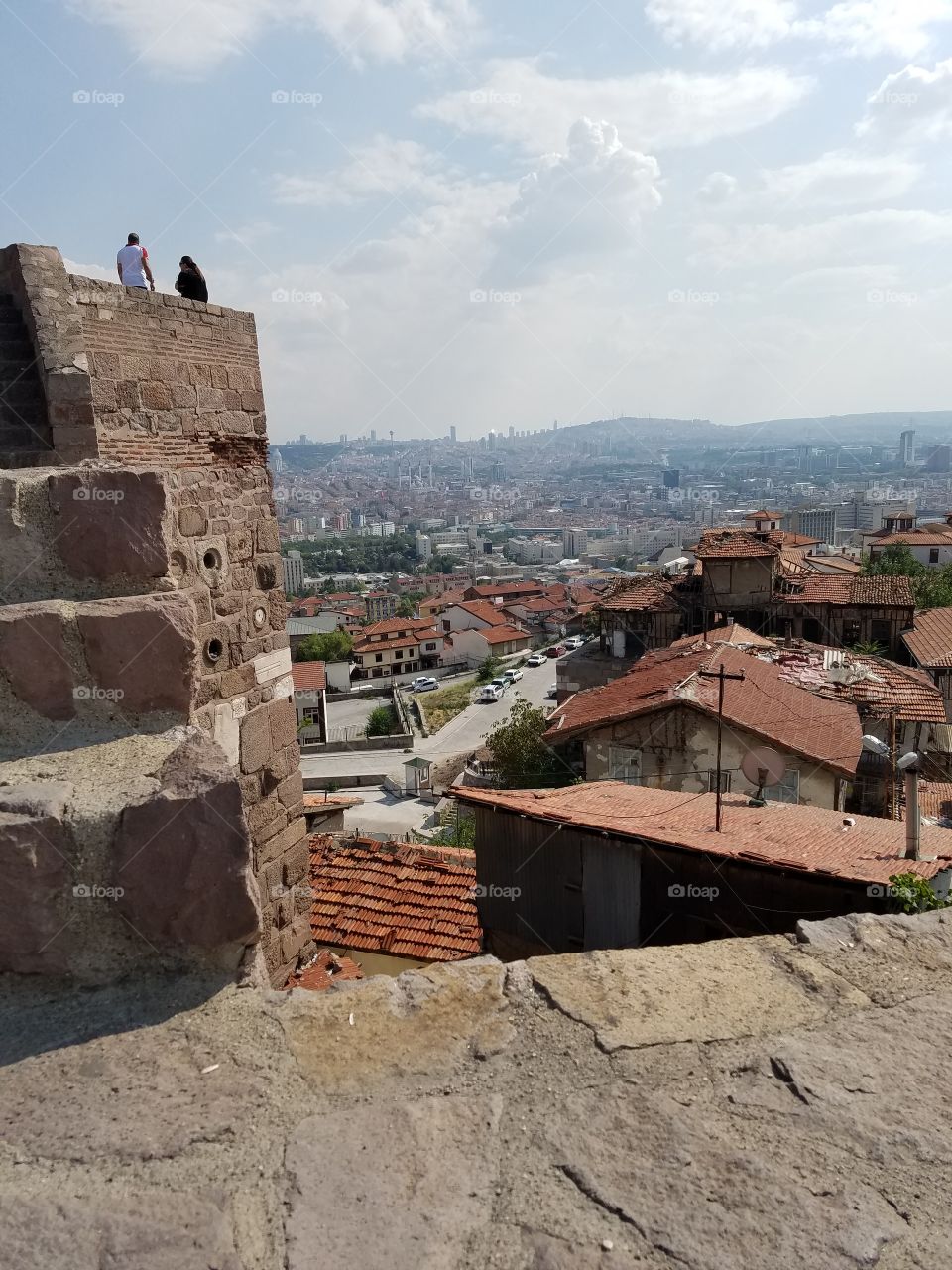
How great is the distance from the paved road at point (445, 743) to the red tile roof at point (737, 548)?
1538 cm

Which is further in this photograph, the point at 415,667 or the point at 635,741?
the point at 415,667

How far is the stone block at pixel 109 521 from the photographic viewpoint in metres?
2.47

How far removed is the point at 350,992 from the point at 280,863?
3420 mm

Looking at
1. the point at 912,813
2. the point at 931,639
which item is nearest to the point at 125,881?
the point at 912,813

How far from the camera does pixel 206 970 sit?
6.96ft

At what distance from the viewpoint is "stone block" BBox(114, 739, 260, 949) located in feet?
6.83

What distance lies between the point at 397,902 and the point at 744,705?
582 centimetres

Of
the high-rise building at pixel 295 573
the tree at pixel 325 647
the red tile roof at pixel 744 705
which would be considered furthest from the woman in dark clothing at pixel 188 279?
the high-rise building at pixel 295 573

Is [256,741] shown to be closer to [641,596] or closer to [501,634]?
[641,596]

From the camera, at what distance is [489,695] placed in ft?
162

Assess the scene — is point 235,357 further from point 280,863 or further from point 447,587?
point 447,587

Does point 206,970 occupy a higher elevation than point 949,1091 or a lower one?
higher

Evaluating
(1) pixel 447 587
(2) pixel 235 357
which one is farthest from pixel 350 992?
(1) pixel 447 587

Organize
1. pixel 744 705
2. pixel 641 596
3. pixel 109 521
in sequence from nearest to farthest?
1. pixel 109 521
2. pixel 744 705
3. pixel 641 596
